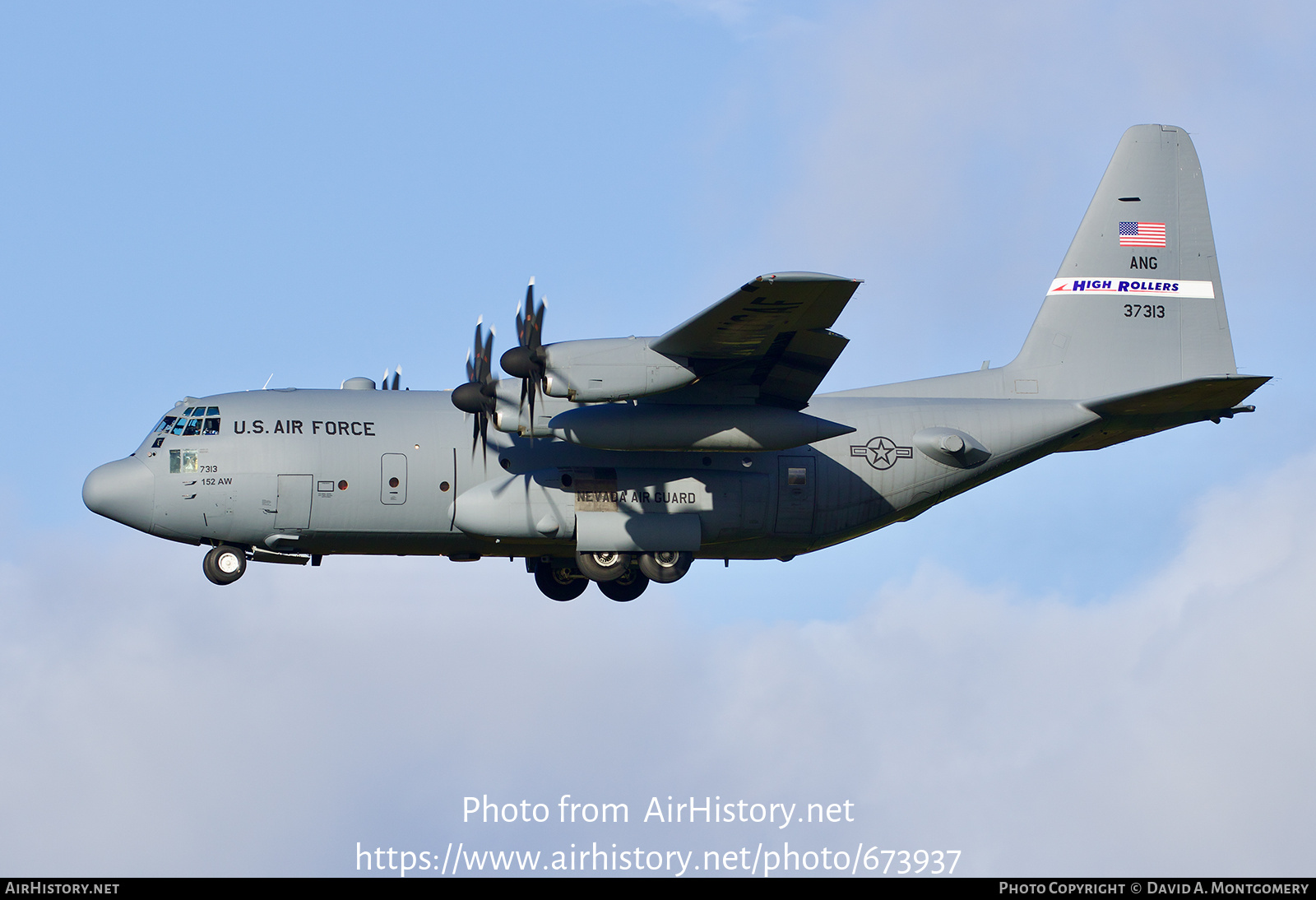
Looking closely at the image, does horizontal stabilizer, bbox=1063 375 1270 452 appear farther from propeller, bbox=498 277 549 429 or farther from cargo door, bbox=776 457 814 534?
propeller, bbox=498 277 549 429

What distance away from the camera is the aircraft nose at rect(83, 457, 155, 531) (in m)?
24.0

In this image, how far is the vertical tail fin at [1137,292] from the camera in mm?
27469

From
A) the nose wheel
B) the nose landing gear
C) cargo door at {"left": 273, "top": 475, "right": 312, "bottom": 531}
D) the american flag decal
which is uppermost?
the american flag decal

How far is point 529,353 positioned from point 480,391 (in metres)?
1.57

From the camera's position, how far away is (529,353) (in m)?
22.2

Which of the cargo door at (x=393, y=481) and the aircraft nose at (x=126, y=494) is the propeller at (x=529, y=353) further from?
the aircraft nose at (x=126, y=494)

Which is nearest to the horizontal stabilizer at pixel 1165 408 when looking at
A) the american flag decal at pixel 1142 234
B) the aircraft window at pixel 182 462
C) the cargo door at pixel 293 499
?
the american flag decal at pixel 1142 234

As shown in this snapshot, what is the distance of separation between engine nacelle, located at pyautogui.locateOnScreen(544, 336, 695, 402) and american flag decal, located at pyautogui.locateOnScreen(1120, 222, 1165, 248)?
10116mm

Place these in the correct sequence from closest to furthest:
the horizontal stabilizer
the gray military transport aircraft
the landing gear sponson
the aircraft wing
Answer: the aircraft wing → the gray military transport aircraft → the landing gear sponson → the horizontal stabilizer

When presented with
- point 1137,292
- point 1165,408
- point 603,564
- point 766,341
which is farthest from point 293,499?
point 1137,292

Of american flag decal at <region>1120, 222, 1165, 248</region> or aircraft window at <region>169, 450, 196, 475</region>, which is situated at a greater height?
Result: american flag decal at <region>1120, 222, 1165, 248</region>

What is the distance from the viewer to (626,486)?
80.6 ft

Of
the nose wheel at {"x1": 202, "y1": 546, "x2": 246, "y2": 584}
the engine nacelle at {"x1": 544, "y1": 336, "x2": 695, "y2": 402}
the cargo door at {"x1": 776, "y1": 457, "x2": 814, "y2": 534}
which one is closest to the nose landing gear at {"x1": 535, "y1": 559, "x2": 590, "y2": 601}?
the cargo door at {"x1": 776, "y1": 457, "x2": 814, "y2": 534}

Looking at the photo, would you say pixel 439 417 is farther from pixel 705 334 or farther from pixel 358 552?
pixel 705 334
